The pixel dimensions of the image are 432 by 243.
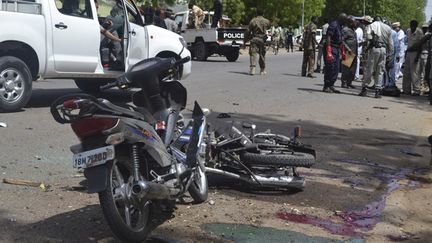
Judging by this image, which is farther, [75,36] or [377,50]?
[377,50]

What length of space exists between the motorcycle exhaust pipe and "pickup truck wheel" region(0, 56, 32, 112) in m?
5.83

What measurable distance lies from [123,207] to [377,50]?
470 inches

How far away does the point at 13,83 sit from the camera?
9.45m

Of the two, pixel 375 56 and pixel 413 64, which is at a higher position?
pixel 375 56

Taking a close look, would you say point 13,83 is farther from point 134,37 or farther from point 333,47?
point 333,47

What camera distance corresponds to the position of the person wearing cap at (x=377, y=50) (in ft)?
48.8

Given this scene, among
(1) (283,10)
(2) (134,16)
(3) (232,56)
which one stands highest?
(1) (283,10)

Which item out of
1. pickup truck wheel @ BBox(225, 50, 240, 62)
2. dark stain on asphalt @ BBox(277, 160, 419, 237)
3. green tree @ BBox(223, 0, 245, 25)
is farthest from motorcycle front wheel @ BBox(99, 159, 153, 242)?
green tree @ BBox(223, 0, 245, 25)

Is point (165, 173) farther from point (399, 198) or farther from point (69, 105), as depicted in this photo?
point (399, 198)

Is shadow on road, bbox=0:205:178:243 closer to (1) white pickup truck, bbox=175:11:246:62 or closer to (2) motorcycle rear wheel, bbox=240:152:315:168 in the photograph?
(2) motorcycle rear wheel, bbox=240:152:315:168

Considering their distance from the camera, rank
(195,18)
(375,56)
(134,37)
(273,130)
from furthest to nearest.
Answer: (195,18)
(375,56)
(134,37)
(273,130)

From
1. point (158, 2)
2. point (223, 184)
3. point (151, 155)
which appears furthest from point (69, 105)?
point (158, 2)

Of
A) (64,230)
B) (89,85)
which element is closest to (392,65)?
(89,85)

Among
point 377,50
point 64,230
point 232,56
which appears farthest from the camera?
point 232,56
